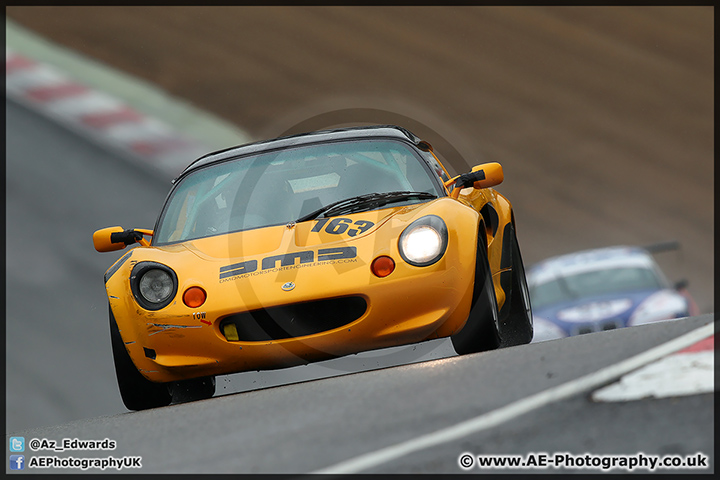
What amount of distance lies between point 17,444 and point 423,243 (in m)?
1.96

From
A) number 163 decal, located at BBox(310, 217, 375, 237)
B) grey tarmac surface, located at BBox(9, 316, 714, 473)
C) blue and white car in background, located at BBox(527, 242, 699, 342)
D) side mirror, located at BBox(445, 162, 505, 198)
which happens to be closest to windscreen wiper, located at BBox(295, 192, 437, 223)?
number 163 decal, located at BBox(310, 217, 375, 237)

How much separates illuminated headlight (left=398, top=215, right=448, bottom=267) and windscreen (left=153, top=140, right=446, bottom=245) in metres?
0.54

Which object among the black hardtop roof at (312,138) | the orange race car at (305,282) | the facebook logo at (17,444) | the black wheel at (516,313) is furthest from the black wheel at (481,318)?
the facebook logo at (17,444)

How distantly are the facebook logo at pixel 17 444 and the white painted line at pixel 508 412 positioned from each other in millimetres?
1599

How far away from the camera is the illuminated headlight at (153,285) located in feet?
16.9

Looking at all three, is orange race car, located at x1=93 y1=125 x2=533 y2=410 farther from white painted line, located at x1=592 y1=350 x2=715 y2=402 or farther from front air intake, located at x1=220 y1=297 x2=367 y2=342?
white painted line, located at x1=592 y1=350 x2=715 y2=402

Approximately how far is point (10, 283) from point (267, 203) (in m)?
5.25

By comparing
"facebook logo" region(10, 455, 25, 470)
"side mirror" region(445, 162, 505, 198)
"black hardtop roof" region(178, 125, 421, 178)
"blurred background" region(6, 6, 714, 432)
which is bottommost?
"facebook logo" region(10, 455, 25, 470)

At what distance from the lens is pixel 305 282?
4.93m

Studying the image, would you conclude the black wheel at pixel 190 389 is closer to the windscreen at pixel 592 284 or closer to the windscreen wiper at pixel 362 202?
the windscreen wiper at pixel 362 202

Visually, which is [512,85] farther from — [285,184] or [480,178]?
[285,184]

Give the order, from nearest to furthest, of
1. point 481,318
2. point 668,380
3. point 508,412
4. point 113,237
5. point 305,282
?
point 508,412, point 668,380, point 305,282, point 481,318, point 113,237

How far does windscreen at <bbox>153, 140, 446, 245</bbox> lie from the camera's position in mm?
5789

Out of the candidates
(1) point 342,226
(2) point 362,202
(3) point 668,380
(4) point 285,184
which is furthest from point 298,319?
(3) point 668,380
